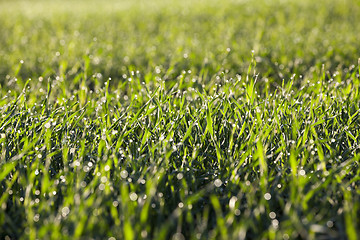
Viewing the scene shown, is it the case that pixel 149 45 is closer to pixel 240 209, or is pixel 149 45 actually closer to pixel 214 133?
pixel 214 133

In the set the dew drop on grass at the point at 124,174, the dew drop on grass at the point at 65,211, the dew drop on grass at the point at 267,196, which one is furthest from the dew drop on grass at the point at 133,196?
the dew drop on grass at the point at 267,196

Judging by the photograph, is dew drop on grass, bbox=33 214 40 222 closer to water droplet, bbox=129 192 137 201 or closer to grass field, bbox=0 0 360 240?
grass field, bbox=0 0 360 240

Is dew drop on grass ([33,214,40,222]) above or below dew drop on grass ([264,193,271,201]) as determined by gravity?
above

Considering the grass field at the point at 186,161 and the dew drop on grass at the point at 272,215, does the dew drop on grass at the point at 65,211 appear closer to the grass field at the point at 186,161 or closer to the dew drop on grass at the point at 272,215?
the grass field at the point at 186,161

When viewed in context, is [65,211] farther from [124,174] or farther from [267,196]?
[267,196]

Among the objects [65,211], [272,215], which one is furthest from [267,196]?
[65,211]

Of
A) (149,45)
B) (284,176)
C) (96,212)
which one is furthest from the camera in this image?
(149,45)

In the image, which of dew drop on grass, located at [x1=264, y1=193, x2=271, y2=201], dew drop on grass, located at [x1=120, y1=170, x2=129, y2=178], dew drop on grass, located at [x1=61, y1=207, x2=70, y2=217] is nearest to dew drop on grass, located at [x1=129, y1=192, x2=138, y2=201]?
dew drop on grass, located at [x1=120, y1=170, x2=129, y2=178]

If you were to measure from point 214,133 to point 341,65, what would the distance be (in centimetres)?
205

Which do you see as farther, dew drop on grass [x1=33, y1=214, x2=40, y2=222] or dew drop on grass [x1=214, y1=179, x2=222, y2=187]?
dew drop on grass [x1=214, y1=179, x2=222, y2=187]

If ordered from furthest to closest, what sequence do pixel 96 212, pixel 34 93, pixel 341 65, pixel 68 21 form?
pixel 68 21 → pixel 341 65 → pixel 34 93 → pixel 96 212

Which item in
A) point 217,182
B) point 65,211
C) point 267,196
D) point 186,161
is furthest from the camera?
point 186,161

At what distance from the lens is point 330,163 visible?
6.01 feet

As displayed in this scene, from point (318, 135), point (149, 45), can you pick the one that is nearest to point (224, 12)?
point (149, 45)
